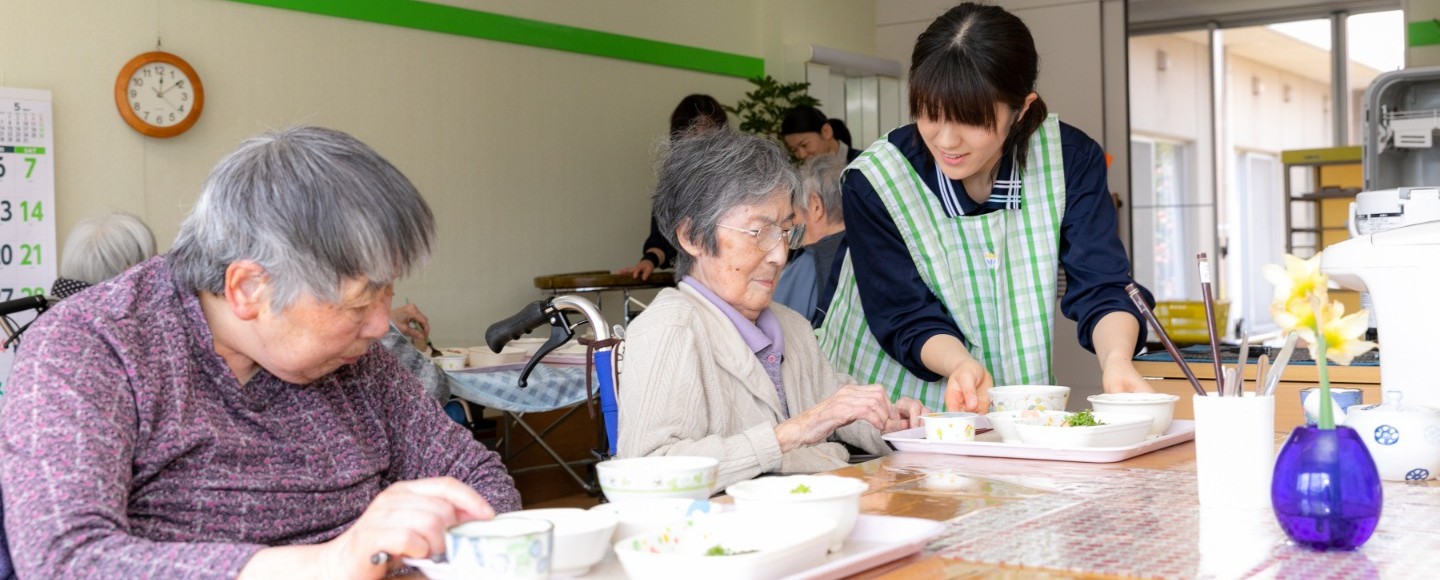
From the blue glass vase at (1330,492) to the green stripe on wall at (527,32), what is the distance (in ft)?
16.6

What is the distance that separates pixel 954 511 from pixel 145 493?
2.77 feet

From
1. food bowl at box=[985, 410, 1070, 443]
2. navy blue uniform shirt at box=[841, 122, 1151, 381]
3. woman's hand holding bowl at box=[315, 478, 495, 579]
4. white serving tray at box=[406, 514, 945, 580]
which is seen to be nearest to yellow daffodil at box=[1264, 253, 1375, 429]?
white serving tray at box=[406, 514, 945, 580]

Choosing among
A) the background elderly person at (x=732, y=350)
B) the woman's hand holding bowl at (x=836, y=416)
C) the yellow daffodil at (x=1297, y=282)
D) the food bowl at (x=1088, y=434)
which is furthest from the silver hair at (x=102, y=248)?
the yellow daffodil at (x=1297, y=282)

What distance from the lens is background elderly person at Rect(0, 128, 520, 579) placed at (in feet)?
3.86

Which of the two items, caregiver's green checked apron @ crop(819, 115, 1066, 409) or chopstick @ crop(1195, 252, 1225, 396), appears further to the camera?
caregiver's green checked apron @ crop(819, 115, 1066, 409)

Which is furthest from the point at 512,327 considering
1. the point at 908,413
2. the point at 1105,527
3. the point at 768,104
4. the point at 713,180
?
the point at 768,104

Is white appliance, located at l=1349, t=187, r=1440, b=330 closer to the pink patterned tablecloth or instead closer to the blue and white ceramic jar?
the blue and white ceramic jar

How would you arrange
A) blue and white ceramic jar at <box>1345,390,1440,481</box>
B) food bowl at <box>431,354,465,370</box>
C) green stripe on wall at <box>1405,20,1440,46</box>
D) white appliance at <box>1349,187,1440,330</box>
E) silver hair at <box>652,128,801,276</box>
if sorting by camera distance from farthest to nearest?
green stripe on wall at <box>1405,20,1440,46</box>
food bowl at <box>431,354,465,370</box>
white appliance at <box>1349,187,1440,330</box>
silver hair at <box>652,128,801,276</box>
blue and white ceramic jar at <box>1345,390,1440,481</box>

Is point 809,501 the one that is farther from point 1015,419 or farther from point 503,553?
point 1015,419

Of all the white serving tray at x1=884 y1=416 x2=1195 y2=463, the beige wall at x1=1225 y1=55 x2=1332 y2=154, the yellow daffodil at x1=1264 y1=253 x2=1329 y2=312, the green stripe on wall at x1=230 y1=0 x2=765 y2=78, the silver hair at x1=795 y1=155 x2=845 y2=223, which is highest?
the beige wall at x1=1225 y1=55 x2=1332 y2=154

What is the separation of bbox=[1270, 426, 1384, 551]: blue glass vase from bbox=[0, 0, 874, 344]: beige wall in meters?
4.36

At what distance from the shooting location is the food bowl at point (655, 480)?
4.38ft

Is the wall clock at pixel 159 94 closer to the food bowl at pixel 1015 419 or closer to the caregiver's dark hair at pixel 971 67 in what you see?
the caregiver's dark hair at pixel 971 67

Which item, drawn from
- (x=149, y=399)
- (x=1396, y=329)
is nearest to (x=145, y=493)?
(x=149, y=399)
